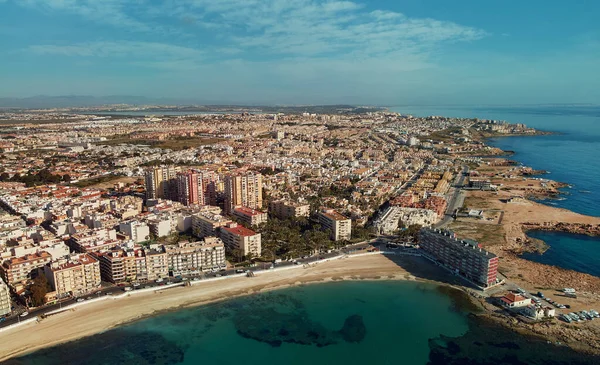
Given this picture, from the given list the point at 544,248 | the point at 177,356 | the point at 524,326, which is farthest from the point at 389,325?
the point at 544,248

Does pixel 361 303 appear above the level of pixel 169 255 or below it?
below

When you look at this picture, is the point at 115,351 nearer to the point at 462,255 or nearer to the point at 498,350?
the point at 498,350

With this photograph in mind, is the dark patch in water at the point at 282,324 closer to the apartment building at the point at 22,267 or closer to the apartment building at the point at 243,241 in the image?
the apartment building at the point at 243,241

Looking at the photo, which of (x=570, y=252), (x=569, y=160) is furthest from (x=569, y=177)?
(x=570, y=252)

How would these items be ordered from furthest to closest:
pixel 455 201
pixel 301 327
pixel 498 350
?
pixel 455 201
pixel 301 327
pixel 498 350

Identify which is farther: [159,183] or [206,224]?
[159,183]

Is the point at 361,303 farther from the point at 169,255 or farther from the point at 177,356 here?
the point at 169,255

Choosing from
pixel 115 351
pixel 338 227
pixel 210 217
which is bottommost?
pixel 115 351
